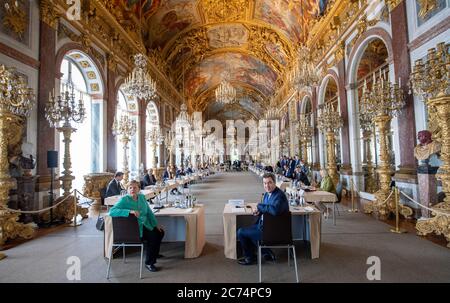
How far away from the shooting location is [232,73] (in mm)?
27484

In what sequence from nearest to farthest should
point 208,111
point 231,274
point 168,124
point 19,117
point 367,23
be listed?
point 231,274, point 19,117, point 367,23, point 168,124, point 208,111

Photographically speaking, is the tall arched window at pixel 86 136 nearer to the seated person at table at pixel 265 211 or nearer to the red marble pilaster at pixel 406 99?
the seated person at table at pixel 265 211

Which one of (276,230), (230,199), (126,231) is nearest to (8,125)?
(126,231)

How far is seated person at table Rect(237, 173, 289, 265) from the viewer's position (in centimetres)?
358

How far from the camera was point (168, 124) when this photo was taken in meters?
20.9

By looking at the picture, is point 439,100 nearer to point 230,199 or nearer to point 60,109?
point 230,199

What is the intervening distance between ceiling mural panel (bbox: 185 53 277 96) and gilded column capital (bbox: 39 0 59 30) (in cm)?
1668

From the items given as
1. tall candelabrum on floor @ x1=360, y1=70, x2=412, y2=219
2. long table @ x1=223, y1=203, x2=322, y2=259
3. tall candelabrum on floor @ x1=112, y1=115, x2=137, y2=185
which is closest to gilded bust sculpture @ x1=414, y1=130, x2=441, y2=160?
tall candelabrum on floor @ x1=360, y1=70, x2=412, y2=219

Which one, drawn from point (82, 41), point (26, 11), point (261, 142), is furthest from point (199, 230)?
point (261, 142)

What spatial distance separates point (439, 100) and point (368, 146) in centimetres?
692
